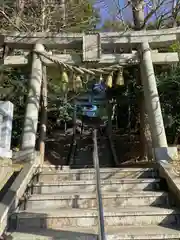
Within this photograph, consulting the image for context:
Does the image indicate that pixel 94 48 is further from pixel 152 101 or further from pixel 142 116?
pixel 142 116

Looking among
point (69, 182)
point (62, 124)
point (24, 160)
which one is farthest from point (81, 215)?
point (62, 124)

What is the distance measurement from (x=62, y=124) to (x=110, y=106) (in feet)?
10.9

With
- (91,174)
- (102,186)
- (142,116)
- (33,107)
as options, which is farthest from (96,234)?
(142,116)

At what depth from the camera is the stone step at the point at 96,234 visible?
2789 millimetres

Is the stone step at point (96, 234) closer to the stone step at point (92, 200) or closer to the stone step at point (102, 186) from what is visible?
the stone step at point (92, 200)

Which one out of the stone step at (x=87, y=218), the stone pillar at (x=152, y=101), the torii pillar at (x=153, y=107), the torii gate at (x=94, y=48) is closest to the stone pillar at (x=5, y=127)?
the stone step at (x=87, y=218)

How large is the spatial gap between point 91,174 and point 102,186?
0.60m

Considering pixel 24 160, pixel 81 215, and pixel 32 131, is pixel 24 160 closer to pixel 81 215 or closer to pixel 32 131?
pixel 32 131

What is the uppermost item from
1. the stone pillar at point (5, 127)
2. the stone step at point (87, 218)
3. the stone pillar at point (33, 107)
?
the stone pillar at point (33, 107)

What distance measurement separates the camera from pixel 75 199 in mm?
3783

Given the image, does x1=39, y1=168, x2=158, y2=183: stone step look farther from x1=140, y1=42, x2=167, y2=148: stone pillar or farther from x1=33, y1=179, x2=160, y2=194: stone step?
x1=140, y1=42, x2=167, y2=148: stone pillar

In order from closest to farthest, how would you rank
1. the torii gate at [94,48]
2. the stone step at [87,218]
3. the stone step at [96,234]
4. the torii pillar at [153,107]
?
the stone step at [96,234], the stone step at [87,218], the torii pillar at [153,107], the torii gate at [94,48]

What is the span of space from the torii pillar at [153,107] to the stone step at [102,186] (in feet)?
3.32

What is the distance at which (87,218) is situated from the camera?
3.29 meters
